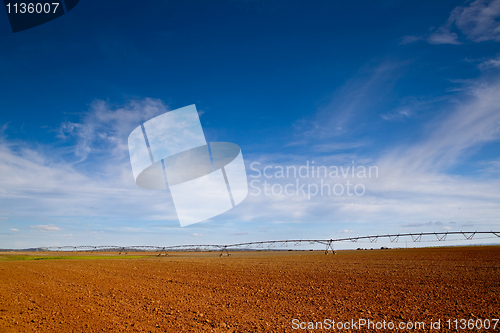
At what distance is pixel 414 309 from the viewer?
370 inches

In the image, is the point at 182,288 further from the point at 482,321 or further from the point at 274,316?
the point at 482,321

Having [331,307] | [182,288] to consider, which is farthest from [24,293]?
[331,307]

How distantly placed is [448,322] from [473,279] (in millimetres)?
9899

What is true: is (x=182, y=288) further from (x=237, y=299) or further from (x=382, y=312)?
(x=382, y=312)

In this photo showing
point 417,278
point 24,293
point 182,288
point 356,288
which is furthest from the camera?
point 417,278

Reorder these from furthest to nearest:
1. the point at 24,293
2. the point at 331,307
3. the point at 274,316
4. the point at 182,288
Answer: the point at 182,288 → the point at 24,293 → the point at 331,307 → the point at 274,316

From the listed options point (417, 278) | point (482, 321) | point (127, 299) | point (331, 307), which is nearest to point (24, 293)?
point (127, 299)

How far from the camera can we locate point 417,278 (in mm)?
A: 15922

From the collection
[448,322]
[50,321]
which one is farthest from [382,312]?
[50,321]

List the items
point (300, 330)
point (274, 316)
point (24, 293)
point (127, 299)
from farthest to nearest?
1. point (24, 293)
2. point (127, 299)
3. point (274, 316)
4. point (300, 330)

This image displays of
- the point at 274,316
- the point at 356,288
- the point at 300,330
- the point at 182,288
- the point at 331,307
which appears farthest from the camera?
the point at 182,288

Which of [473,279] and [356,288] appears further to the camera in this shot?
[473,279]

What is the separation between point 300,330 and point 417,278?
12.1 metres

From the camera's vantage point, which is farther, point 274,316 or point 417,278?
point 417,278
